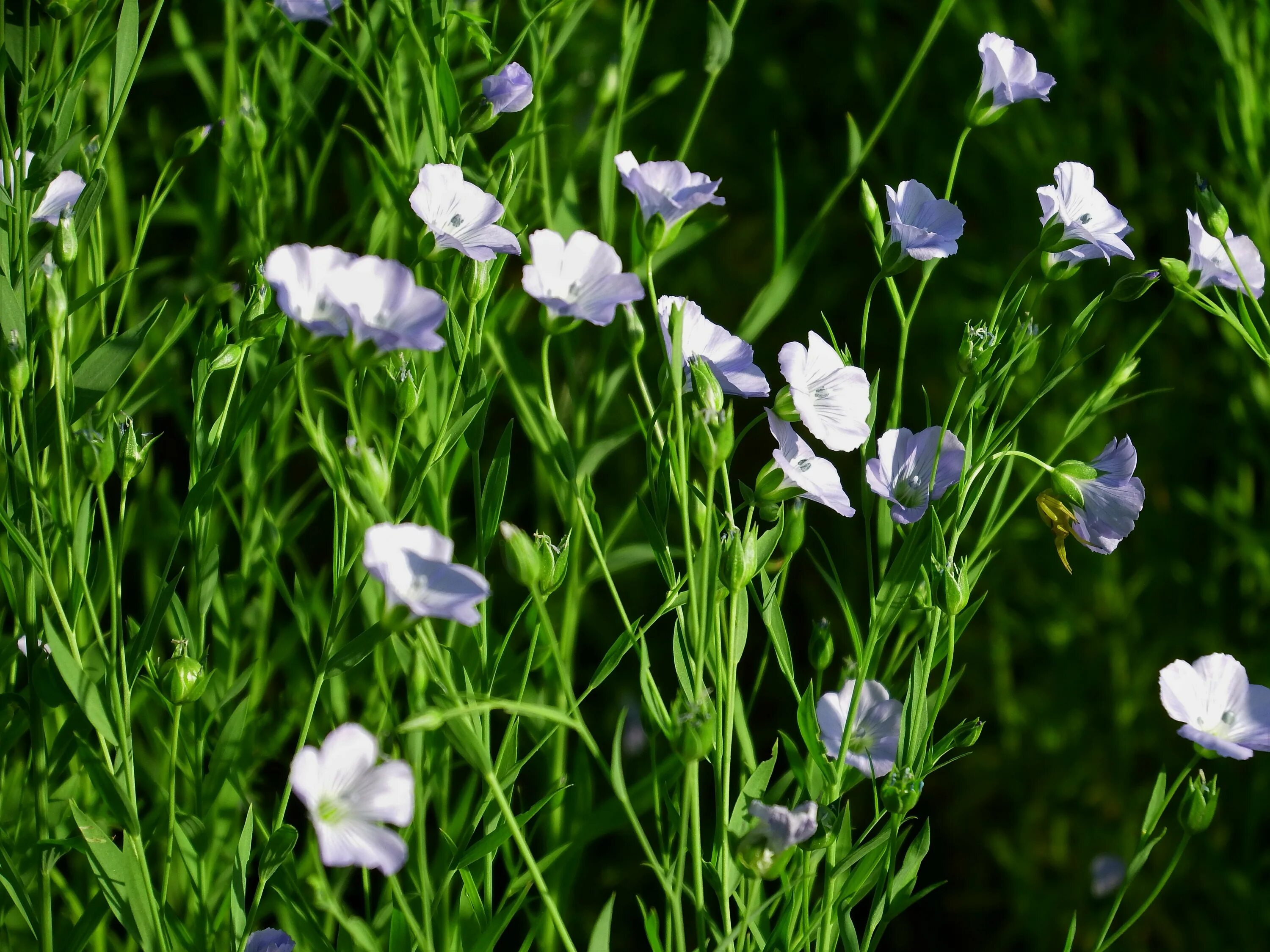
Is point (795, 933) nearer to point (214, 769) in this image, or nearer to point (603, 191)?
point (214, 769)

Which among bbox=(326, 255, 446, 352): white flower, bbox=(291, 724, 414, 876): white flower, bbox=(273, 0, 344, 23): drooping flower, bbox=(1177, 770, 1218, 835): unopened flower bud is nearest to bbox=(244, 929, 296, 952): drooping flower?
bbox=(291, 724, 414, 876): white flower

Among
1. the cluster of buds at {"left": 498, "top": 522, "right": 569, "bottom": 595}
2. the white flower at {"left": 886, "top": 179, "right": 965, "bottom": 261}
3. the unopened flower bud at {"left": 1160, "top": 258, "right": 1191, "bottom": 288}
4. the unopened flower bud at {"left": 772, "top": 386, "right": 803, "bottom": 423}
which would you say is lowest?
the cluster of buds at {"left": 498, "top": 522, "right": 569, "bottom": 595}

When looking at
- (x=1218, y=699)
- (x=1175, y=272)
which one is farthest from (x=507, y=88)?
(x=1218, y=699)

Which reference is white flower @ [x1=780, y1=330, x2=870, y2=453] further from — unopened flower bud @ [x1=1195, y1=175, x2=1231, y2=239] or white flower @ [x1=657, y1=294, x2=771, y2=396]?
unopened flower bud @ [x1=1195, y1=175, x2=1231, y2=239]

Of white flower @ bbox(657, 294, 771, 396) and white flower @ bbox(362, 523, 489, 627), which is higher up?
white flower @ bbox(362, 523, 489, 627)

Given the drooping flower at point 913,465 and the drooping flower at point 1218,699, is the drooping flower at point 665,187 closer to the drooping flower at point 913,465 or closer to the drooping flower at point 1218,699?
the drooping flower at point 913,465

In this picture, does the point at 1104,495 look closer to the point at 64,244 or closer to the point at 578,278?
the point at 578,278

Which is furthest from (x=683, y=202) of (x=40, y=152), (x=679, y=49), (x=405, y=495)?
(x=679, y=49)
